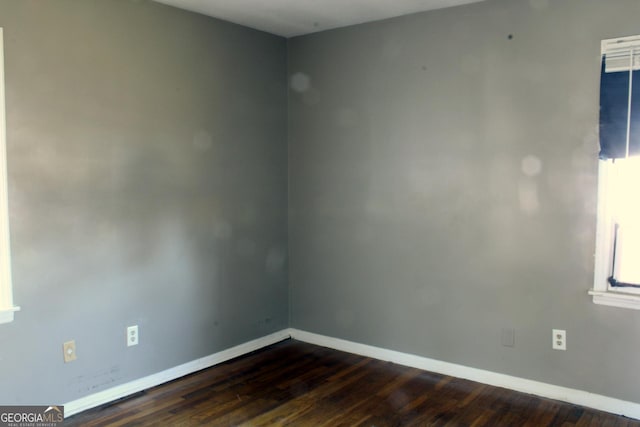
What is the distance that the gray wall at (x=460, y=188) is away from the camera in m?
2.90

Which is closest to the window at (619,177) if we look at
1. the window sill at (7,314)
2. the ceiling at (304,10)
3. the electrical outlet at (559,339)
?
the electrical outlet at (559,339)

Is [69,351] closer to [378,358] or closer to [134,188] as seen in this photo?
[134,188]

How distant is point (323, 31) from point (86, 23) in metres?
1.74

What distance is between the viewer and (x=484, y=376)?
3.28m

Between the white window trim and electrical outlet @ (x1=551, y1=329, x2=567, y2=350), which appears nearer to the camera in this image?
the white window trim

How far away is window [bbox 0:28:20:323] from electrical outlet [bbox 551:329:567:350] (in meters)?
3.01

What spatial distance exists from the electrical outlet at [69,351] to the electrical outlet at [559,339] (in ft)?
9.17

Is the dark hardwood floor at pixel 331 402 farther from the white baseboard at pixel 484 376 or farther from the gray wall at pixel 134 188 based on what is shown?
the gray wall at pixel 134 188

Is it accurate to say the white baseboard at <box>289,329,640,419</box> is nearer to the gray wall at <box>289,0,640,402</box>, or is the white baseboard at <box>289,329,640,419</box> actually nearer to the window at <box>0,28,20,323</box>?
the gray wall at <box>289,0,640,402</box>

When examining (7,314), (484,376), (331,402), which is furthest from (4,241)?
(484,376)

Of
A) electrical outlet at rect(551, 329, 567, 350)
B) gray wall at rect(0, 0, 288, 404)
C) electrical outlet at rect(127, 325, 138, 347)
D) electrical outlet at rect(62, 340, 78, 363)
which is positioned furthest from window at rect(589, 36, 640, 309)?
electrical outlet at rect(62, 340, 78, 363)

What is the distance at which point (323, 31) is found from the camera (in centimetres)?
388

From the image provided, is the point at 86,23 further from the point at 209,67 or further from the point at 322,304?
the point at 322,304

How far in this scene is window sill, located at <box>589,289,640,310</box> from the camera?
9.04 feet
